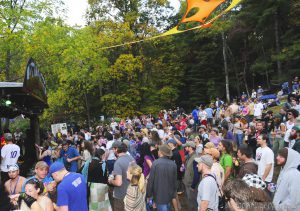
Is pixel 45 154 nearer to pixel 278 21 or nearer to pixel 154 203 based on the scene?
pixel 154 203

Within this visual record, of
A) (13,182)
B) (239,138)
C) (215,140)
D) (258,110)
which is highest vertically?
(258,110)

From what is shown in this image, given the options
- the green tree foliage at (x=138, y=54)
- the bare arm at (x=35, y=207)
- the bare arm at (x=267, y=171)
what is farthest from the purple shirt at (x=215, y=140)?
the green tree foliage at (x=138, y=54)

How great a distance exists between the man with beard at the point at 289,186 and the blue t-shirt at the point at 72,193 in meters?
2.43

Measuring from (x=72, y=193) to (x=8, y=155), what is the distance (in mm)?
4021

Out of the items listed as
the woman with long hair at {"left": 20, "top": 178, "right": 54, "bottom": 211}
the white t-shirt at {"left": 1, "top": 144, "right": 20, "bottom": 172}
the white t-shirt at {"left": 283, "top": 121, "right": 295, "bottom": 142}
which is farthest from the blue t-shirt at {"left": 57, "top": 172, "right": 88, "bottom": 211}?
the white t-shirt at {"left": 283, "top": 121, "right": 295, "bottom": 142}

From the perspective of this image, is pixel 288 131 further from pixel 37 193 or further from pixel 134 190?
pixel 37 193

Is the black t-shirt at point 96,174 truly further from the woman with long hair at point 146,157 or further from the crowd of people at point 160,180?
the woman with long hair at point 146,157

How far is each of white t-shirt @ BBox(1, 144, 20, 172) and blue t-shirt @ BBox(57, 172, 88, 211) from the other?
390 cm

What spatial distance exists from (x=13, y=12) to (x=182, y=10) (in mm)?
22772

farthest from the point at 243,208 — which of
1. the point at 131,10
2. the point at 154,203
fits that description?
the point at 131,10

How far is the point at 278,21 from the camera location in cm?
2844

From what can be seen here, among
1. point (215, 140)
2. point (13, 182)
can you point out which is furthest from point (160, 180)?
point (215, 140)

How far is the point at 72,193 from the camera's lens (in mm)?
4477

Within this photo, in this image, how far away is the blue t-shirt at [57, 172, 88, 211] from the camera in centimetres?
442
